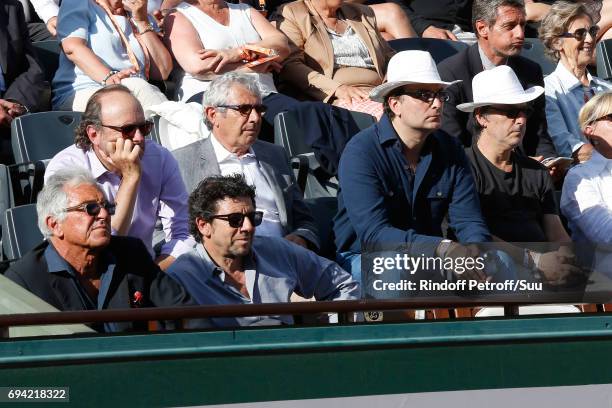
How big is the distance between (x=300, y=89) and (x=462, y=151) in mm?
1558

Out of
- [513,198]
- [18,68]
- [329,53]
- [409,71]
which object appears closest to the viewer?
[409,71]

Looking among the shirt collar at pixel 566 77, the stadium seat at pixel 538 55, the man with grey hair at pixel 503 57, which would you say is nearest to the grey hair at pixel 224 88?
the man with grey hair at pixel 503 57

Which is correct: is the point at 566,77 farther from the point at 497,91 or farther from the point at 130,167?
the point at 130,167

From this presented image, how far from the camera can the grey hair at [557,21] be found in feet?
23.9

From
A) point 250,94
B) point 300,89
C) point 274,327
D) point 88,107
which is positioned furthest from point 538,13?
point 274,327

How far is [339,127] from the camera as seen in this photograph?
251 inches

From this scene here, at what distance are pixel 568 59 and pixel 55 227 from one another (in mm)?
3783

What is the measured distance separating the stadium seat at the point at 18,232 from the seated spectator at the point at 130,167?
195mm

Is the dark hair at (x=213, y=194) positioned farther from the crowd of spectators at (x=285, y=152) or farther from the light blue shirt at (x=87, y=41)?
the light blue shirt at (x=87, y=41)

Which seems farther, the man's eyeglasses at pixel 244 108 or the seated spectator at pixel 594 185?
the seated spectator at pixel 594 185

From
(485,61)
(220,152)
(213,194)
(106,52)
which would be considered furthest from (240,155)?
(485,61)

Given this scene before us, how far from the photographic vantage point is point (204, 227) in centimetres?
478

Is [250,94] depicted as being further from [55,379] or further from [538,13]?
[538,13]

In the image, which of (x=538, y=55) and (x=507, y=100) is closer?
(x=507, y=100)
